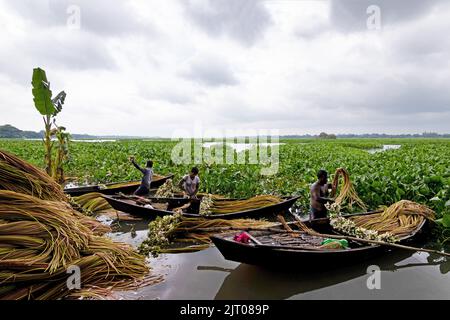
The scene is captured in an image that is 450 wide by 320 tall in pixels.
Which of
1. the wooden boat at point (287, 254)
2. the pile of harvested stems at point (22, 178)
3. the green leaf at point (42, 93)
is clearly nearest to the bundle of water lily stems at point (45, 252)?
the pile of harvested stems at point (22, 178)

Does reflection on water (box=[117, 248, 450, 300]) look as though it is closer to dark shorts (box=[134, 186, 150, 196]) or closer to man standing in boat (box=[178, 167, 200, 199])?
man standing in boat (box=[178, 167, 200, 199])

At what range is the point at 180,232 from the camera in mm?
6242

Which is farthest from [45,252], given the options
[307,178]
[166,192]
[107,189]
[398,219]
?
[307,178]

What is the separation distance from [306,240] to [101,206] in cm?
549

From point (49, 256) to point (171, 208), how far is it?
359 cm

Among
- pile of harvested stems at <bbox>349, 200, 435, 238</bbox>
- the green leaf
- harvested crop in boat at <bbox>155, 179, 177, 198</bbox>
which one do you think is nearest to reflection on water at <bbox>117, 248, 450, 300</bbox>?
pile of harvested stems at <bbox>349, 200, 435, 238</bbox>

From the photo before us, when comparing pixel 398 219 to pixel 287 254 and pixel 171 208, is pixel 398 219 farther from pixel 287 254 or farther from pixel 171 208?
pixel 171 208

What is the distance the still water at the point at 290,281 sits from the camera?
167 inches

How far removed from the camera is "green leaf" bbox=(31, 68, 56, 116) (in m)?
7.95

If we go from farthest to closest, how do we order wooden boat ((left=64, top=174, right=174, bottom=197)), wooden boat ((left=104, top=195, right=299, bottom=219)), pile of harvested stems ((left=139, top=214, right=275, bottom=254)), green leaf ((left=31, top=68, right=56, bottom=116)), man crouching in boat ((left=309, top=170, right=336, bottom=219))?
wooden boat ((left=64, top=174, right=174, bottom=197)), green leaf ((left=31, top=68, right=56, bottom=116)), wooden boat ((left=104, top=195, right=299, bottom=219)), man crouching in boat ((left=309, top=170, right=336, bottom=219)), pile of harvested stems ((left=139, top=214, right=275, bottom=254))

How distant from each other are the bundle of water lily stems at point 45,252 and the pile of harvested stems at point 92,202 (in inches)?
138

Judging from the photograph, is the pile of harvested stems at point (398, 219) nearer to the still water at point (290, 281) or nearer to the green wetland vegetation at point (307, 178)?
the green wetland vegetation at point (307, 178)

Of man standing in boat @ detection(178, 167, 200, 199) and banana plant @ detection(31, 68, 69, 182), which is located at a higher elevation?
banana plant @ detection(31, 68, 69, 182)
